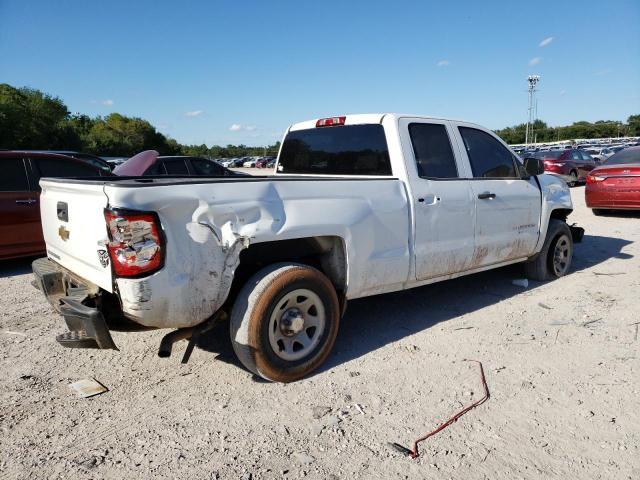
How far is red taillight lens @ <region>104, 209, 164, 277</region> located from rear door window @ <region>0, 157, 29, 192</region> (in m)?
4.97

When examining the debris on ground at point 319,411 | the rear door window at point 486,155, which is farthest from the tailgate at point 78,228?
the rear door window at point 486,155

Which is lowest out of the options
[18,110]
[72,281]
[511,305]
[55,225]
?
[511,305]

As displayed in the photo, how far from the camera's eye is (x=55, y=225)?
3.49 meters

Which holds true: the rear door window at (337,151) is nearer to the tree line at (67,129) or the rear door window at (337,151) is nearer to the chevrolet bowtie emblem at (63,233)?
the chevrolet bowtie emblem at (63,233)

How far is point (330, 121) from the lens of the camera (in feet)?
15.4

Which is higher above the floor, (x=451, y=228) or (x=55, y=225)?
(x=55, y=225)

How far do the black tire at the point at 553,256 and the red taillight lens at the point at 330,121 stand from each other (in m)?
2.93

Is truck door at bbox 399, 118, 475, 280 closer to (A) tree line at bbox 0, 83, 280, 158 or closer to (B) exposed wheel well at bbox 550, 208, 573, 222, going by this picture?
(B) exposed wheel well at bbox 550, 208, 573, 222

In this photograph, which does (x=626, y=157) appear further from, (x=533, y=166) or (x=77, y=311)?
(x=77, y=311)

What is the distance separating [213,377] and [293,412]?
2.52 ft

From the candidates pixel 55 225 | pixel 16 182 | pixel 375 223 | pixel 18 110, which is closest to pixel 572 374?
pixel 375 223

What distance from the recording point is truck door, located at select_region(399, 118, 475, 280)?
4.03 meters

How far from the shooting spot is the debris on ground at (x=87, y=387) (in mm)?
3193

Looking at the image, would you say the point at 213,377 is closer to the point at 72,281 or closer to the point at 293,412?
the point at 293,412
